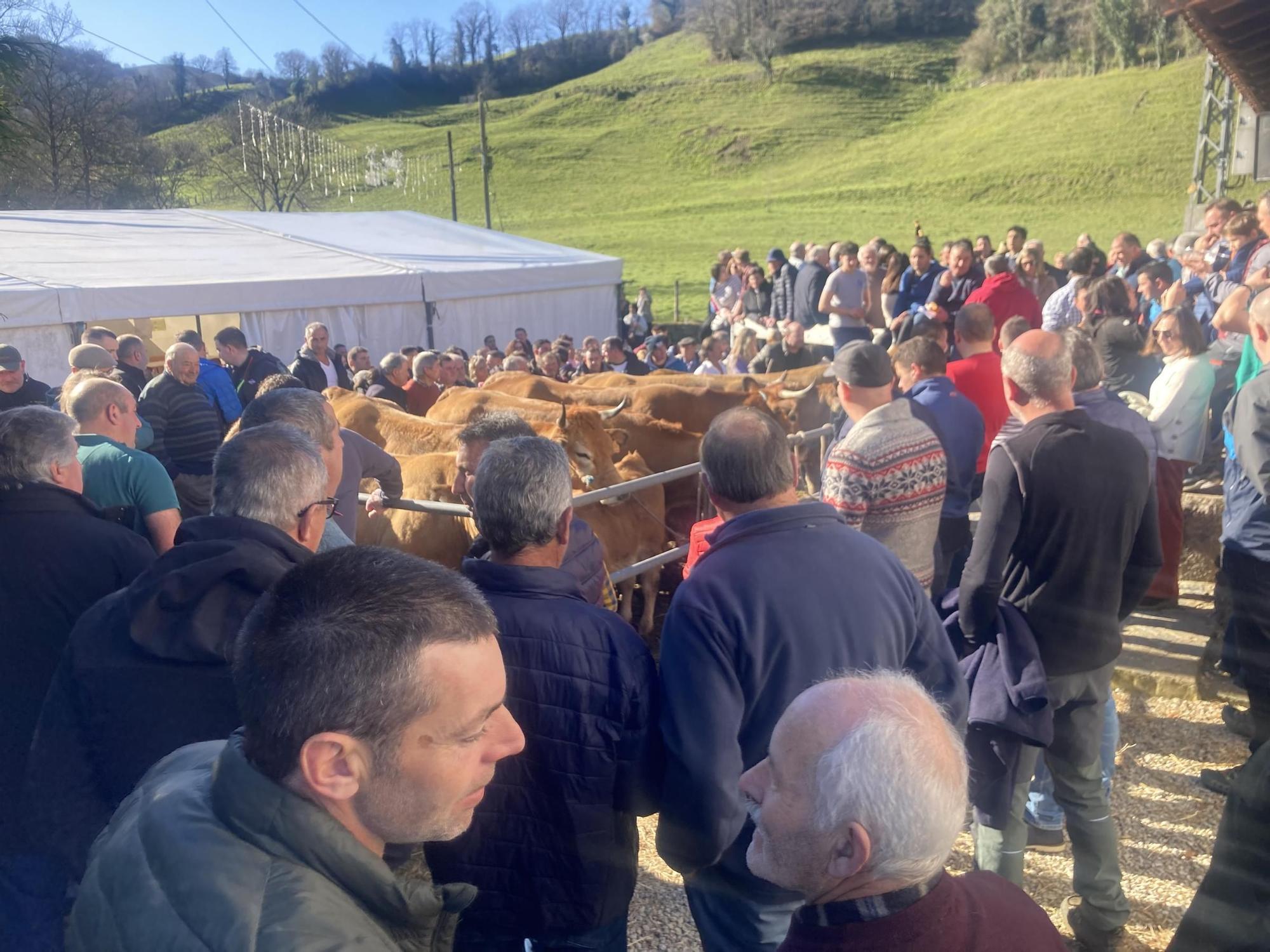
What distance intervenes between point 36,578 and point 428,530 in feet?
8.73

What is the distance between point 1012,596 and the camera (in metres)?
3.16

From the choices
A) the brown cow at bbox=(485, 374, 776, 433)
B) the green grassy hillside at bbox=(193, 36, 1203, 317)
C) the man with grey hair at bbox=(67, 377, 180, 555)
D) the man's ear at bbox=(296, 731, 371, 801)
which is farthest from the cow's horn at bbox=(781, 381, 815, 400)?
the green grassy hillside at bbox=(193, 36, 1203, 317)

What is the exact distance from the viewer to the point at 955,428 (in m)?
4.17

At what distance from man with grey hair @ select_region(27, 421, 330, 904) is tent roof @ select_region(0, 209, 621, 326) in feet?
→ 37.5

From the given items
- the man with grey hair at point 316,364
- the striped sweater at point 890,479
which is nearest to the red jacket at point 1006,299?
the striped sweater at point 890,479

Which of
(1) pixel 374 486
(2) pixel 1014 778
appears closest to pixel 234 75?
(1) pixel 374 486

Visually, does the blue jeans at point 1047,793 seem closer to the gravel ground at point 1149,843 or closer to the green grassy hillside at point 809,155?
the gravel ground at point 1149,843

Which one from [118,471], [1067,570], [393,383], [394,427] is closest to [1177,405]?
[1067,570]

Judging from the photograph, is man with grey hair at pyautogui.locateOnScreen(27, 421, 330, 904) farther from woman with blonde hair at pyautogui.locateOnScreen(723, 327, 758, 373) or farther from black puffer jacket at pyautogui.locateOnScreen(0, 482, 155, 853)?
woman with blonde hair at pyautogui.locateOnScreen(723, 327, 758, 373)

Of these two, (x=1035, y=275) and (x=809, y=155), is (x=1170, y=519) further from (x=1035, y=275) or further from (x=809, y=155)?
(x=809, y=155)

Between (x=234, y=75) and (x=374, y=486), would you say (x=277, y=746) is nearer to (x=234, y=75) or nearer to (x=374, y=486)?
(x=374, y=486)

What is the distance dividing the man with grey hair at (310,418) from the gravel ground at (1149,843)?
6.00ft

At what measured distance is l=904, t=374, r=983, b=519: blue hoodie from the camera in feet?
13.7

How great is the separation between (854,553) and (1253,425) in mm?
2460
